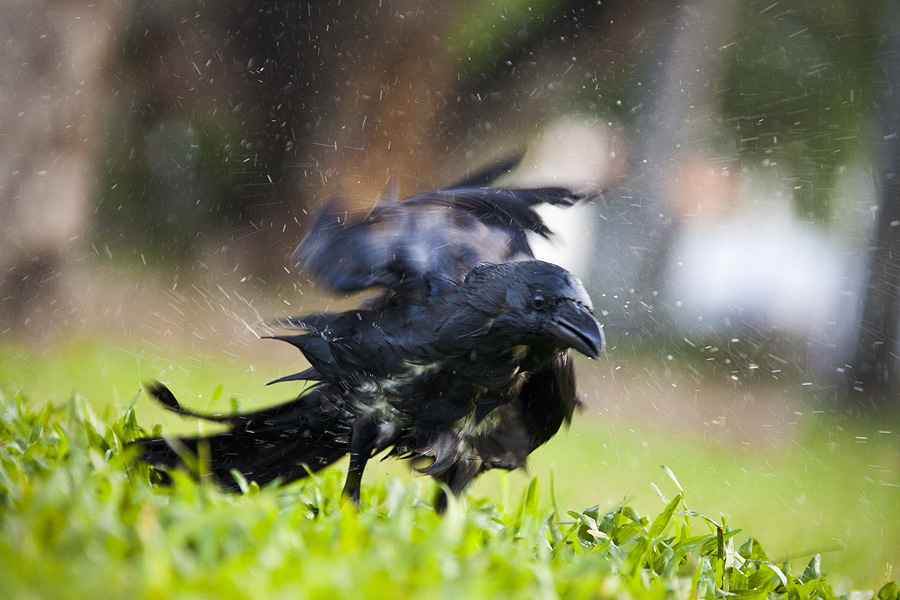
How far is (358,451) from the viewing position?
2594 mm

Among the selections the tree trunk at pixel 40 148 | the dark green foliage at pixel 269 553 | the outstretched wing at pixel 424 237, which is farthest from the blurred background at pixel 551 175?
the dark green foliage at pixel 269 553

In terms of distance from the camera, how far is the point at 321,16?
8.58 m

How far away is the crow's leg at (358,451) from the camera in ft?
8.49

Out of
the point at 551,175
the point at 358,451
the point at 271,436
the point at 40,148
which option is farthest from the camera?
the point at 551,175

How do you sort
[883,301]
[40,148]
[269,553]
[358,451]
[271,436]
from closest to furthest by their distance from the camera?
1. [269,553]
2. [358,451]
3. [271,436]
4. [40,148]
5. [883,301]

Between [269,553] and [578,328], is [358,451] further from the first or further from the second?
[269,553]

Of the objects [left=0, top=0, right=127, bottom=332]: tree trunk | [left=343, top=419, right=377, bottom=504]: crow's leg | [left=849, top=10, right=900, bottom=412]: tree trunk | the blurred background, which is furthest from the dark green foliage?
[left=849, top=10, right=900, bottom=412]: tree trunk

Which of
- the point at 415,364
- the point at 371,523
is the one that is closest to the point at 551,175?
the point at 415,364

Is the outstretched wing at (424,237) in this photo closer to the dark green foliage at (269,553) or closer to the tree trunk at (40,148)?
the dark green foliage at (269,553)

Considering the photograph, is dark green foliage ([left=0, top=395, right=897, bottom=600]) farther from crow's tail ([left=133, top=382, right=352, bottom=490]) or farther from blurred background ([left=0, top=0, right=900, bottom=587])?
blurred background ([left=0, top=0, right=900, bottom=587])

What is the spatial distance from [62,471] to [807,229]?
8759 mm

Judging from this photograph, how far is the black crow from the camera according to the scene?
231cm

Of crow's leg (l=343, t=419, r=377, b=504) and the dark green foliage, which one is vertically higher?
the dark green foliage

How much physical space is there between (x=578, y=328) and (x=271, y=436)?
4.27 feet
